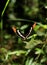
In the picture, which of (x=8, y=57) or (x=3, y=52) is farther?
(x=3, y=52)

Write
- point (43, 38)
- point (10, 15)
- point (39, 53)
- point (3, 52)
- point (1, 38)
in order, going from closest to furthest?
point (39, 53)
point (43, 38)
point (3, 52)
point (1, 38)
point (10, 15)

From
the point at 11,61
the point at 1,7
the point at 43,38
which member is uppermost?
the point at 1,7

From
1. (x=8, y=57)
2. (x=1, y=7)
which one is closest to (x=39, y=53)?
(x=8, y=57)

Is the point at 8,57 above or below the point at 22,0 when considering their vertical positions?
below

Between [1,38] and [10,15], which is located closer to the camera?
[1,38]

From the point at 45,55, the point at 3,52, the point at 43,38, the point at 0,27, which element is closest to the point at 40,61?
the point at 45,55

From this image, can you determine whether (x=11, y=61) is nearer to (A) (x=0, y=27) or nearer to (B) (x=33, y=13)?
(A) (x=0, y=27)

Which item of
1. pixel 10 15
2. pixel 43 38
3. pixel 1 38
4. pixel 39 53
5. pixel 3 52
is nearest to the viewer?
pixel 39 53

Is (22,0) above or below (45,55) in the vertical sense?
above

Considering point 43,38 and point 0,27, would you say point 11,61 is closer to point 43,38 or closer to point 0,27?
point 43,38
